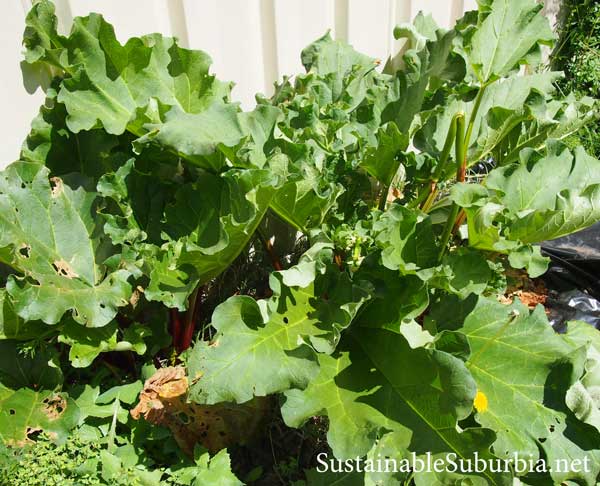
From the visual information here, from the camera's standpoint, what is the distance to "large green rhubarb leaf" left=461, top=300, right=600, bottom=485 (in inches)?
70.6

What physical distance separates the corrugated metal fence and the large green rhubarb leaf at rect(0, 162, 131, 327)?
24 cm

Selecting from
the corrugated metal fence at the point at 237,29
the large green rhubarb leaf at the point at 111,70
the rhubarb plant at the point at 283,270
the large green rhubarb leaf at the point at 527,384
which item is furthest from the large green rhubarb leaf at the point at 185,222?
the large green rhubarb leaf at the point at 527,384

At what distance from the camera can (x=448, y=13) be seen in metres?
3.35

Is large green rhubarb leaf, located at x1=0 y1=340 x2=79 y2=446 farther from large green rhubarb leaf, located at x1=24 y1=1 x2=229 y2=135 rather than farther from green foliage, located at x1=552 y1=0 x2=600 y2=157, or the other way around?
green foliage, located at x1=552 y1=0 x2=600 y2=157

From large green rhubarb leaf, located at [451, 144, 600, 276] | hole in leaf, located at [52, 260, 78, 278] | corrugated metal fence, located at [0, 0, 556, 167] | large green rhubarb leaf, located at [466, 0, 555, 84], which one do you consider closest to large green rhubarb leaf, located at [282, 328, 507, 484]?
large green rhubarb leaf, located at [451, 144, 600, 276]

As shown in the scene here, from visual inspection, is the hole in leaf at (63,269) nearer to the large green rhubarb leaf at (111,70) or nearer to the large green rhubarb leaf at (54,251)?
the large green rhubarb leaf at (54,251)

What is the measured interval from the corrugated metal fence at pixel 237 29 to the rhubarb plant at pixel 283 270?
0.26ft

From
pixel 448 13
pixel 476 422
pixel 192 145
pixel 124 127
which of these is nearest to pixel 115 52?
pixel 124 127

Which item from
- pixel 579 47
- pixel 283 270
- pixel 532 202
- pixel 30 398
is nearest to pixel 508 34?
pixel 532 202

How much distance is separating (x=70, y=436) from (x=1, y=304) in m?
0.45

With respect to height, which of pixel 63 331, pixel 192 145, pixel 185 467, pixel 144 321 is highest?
pixel 192 145

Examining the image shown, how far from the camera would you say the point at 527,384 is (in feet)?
6.16

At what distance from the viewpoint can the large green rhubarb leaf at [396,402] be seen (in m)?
1.71

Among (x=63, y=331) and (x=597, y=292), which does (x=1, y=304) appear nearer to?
(x=63, y=331)
